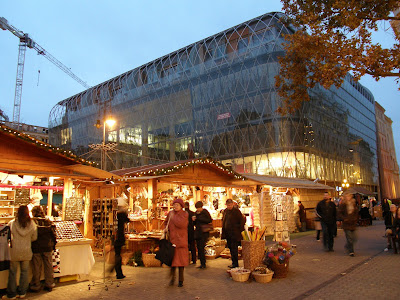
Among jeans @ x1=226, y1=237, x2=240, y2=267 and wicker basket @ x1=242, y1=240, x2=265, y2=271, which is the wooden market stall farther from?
wicker basket @ x1=242, y1=240, x2=265, y2=271

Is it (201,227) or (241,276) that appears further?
(201,227)

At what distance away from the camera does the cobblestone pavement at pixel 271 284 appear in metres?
6.14

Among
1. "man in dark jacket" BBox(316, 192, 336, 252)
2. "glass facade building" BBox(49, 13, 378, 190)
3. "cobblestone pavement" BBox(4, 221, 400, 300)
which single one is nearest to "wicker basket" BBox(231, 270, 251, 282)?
"cobblestone pavement" BBox(4, 221, 400, 300)

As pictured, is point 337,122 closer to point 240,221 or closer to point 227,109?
point 227,109

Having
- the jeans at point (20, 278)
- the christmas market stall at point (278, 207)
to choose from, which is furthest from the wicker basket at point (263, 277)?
the christmas market stall at point (278, 207)

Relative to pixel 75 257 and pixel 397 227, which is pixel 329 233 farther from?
pixel 75 257

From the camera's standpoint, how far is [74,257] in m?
7.64

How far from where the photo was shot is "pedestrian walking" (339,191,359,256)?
9.89m

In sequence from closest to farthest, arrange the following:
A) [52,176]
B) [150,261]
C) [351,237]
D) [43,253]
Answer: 1. [43,253]
2. [150,261]
3. [52,176]
4. [351,237]

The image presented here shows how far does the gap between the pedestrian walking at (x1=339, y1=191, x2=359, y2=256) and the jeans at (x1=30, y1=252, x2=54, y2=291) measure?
7728 millimetres

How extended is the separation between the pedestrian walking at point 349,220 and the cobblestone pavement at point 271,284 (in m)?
0.79

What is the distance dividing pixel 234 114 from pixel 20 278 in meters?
28.1

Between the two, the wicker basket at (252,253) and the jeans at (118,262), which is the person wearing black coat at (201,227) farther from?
the jeans at (118,262)

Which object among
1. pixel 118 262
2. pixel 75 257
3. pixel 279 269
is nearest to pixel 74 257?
pixel 75 257
